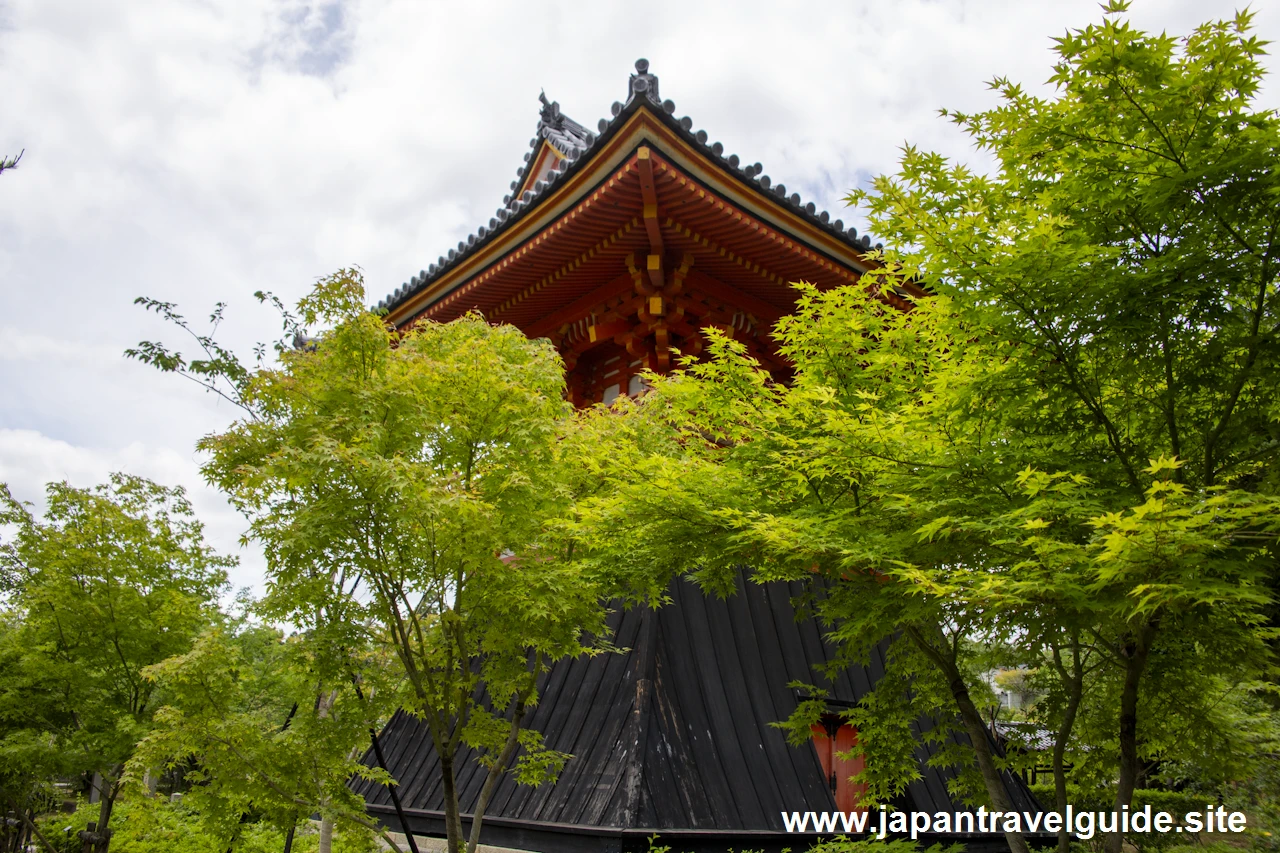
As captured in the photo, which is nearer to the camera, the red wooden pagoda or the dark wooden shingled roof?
the dark wooden shingled roof

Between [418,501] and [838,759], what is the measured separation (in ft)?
20.4

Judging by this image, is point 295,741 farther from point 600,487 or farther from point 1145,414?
point 1145,414

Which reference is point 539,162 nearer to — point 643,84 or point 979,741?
point 643,84

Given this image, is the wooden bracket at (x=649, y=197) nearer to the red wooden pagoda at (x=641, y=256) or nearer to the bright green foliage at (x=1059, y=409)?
the red wooden pagoda at (x=641, y=256)

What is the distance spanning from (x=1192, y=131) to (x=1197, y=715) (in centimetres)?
420

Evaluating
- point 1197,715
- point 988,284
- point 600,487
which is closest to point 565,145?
point 600,487

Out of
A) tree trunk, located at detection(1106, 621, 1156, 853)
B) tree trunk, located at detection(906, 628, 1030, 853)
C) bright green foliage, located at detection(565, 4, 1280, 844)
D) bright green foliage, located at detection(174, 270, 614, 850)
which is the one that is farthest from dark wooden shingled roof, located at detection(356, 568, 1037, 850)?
tree trunk, located at detection(1106, 621, 1156, 853)

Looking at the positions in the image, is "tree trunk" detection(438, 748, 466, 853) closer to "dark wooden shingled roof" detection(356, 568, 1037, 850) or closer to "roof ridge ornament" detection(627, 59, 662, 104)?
"dark wooden shingled roof" detection(356, 568, 1037, 850)

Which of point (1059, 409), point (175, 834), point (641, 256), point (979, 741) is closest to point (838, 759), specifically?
point (979, 741)

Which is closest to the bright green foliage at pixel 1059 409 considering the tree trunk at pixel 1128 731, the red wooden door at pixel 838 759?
the tree trunk at pixel 1128 731

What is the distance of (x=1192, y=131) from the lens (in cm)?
346

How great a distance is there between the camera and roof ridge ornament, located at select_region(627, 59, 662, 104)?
317 inches

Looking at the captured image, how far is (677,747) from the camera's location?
24.9 feet

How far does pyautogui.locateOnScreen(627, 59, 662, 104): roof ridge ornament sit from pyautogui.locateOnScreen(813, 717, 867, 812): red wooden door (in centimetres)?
714
